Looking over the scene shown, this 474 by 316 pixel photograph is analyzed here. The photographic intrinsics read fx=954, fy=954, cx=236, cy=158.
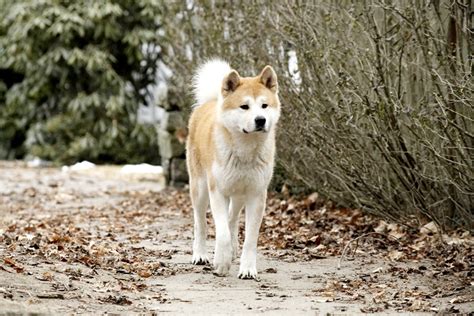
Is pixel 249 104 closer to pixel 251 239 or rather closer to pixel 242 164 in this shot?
pixel 242 164

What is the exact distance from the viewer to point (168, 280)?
668 centimetres

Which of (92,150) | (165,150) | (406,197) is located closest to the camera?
(406,197)

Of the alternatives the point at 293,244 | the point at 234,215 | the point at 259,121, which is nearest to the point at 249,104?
the point at 259,121

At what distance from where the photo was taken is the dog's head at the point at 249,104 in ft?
A: 21.9

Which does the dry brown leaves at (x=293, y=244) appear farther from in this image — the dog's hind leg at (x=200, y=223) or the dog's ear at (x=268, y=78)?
the dog's ear at (x=268, y=78)

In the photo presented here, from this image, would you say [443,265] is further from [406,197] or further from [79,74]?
[79,74]

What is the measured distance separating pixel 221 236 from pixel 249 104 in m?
0.95

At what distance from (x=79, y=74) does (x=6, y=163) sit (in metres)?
2.42

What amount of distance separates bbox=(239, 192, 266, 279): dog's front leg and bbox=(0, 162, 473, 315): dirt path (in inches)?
4.6

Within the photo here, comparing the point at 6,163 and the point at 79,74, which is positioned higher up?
the point at 79,74

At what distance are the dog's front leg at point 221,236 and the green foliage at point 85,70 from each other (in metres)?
12.1

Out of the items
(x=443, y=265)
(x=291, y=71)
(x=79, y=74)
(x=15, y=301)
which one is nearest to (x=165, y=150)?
(x=291, y=71)

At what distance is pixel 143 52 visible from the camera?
65.2 feet

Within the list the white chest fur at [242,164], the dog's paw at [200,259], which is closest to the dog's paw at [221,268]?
the white chest fur at [242,164]
